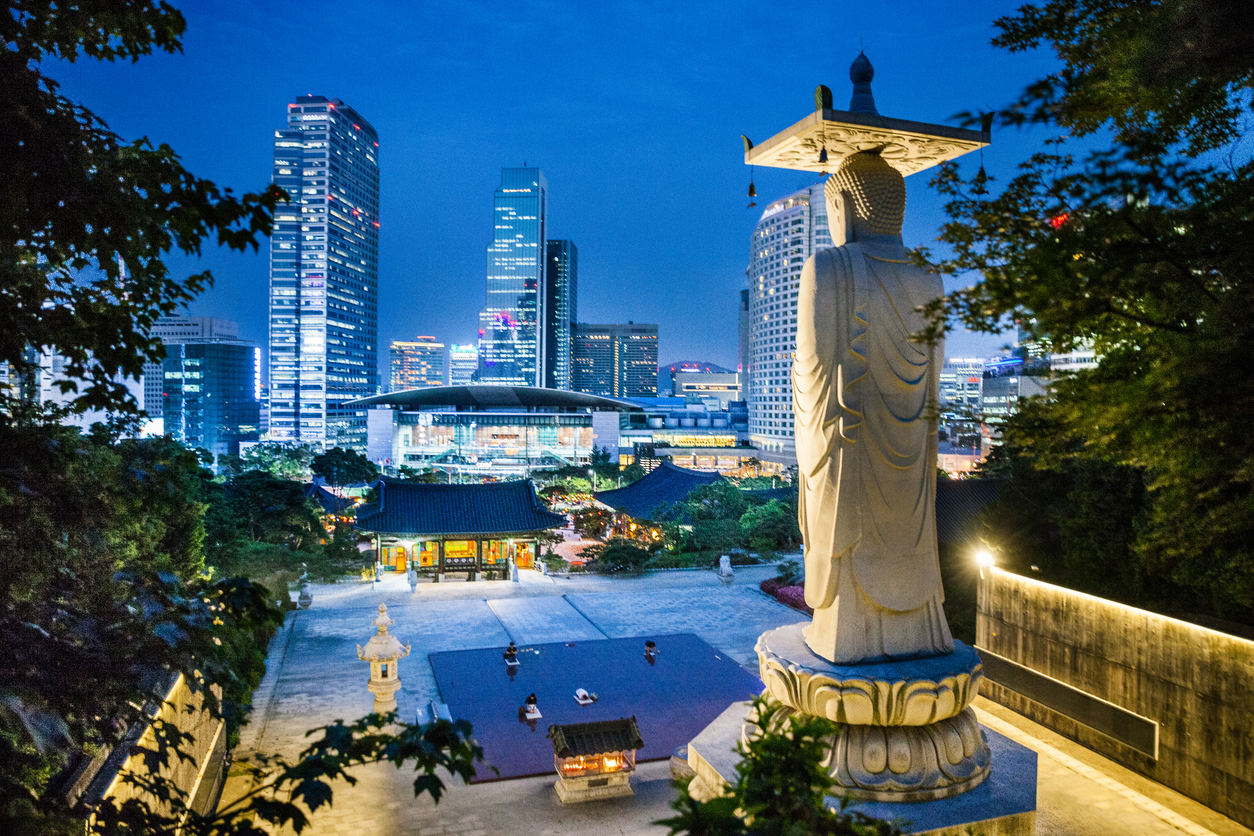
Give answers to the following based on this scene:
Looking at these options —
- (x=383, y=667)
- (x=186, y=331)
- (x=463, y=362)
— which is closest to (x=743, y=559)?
(x=383, y=667)

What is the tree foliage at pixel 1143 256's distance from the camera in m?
3.22

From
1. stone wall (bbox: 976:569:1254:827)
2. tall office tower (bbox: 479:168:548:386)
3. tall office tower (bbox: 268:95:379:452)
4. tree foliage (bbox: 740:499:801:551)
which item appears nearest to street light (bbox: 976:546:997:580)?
stone wall (bbox: 976:569:1254:827)

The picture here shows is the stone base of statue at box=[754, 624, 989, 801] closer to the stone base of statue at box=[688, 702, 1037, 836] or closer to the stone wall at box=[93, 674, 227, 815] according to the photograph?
the stone base of statue at box=[688, 702, 1037, 836]

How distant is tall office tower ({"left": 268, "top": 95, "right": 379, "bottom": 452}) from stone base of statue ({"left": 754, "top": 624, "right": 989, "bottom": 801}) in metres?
80.0

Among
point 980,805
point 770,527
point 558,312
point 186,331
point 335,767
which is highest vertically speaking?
point 558,312

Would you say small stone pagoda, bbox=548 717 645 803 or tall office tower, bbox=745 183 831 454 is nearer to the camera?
small stone pagoda, bbox=548 717 645 803

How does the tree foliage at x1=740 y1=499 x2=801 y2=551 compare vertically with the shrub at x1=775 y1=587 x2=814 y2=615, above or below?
above

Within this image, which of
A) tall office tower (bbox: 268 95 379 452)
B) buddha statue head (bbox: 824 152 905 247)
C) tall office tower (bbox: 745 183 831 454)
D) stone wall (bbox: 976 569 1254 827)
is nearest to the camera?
buddha statue head (bbox: 824 152 905 247)

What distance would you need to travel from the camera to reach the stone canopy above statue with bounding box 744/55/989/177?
6.70 m

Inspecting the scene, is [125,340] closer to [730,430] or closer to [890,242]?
[890,242]

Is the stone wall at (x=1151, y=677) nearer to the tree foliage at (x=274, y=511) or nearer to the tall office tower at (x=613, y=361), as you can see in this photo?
the tree foliage at (x=274, y=511)

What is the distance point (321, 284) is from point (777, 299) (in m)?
53.6

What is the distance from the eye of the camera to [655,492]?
29000mm

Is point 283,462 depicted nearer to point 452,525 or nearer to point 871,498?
point 452,525
